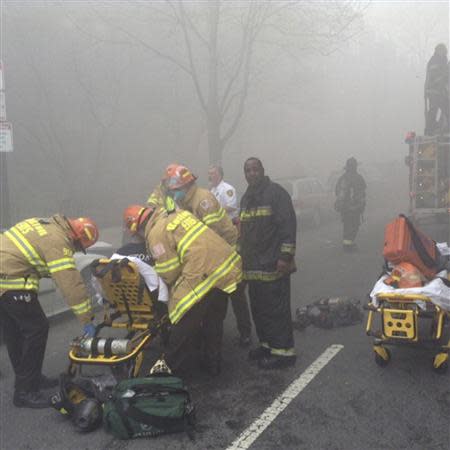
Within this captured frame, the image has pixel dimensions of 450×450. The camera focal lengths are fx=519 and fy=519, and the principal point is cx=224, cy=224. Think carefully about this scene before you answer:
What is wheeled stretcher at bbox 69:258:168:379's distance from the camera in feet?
13.5

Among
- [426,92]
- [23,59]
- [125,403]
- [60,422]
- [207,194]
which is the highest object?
[23,59]

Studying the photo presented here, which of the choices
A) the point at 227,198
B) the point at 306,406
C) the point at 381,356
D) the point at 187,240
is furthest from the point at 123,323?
the point at 227,198

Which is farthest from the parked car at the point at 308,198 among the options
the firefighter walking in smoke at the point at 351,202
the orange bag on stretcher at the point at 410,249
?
the orange bag on stretcher at the point at 410,249

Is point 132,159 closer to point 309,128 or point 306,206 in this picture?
point 306,206

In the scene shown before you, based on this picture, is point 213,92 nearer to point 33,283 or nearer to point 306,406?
point 33,283

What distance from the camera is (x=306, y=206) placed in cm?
1309

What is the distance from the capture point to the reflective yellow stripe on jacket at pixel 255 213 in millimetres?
4574

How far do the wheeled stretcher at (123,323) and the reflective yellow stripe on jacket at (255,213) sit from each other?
42.6 inches

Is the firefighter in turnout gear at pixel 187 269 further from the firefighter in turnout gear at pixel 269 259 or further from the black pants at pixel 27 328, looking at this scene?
the black pants at pixel 27 328

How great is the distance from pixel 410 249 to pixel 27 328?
3.38 m

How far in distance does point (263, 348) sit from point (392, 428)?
61.8 inches

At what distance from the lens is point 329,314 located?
5.77m

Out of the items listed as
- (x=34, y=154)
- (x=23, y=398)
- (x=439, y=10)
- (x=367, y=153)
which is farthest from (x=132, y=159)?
(x=439, y=10)

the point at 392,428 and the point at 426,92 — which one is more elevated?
the point at 426,92
